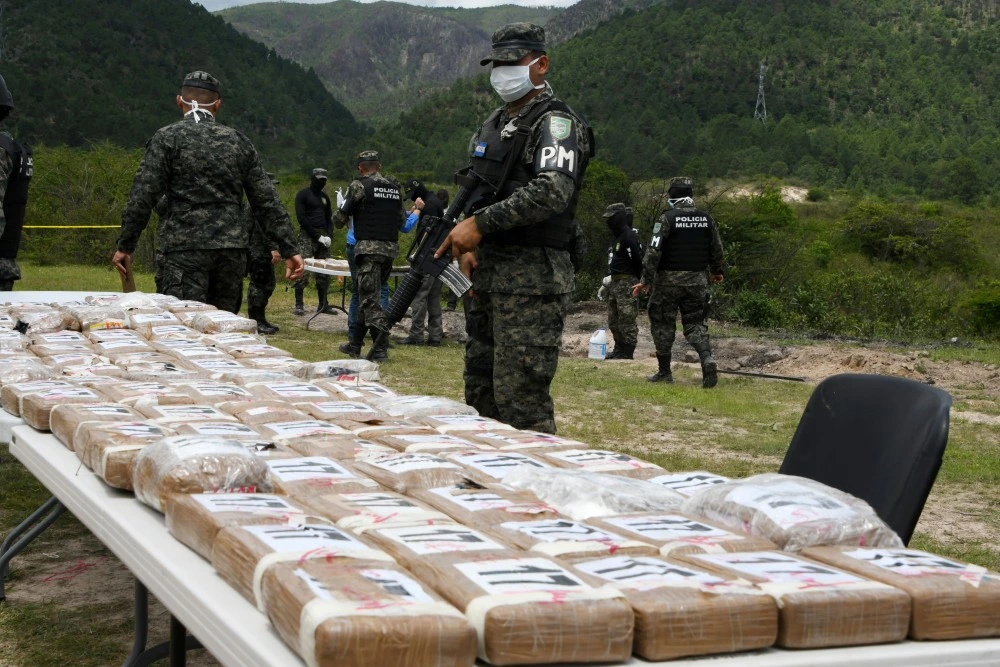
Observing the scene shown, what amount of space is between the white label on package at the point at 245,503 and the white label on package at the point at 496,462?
0.52 meters

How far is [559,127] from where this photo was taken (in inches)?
174

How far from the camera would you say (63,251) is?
910 inches

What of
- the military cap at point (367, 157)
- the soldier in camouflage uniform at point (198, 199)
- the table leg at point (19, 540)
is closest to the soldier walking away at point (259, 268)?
the military cap at point (367, 157)

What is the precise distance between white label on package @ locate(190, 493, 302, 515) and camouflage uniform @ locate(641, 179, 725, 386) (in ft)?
28.6

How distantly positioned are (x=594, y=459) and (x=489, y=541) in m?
0.87

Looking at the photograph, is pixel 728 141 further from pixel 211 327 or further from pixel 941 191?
pixel 211 327

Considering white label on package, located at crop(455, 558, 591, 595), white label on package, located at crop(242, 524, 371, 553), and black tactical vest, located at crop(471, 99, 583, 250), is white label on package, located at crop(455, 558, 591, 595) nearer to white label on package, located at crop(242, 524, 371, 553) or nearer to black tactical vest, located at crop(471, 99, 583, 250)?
white label on package, located at crop(242, 524, 371, 553)

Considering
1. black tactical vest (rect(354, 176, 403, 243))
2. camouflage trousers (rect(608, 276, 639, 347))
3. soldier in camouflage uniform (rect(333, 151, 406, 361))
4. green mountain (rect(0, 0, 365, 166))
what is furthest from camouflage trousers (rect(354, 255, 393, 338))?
green mountain (rect(0, 0, 365, 166))

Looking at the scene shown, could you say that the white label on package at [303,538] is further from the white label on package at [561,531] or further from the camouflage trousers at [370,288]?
the camouflage trousers at [370,288]

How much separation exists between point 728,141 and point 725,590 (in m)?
71.3

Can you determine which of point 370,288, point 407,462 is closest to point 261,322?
point 370,288

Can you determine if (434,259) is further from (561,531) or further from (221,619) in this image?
(221,619)

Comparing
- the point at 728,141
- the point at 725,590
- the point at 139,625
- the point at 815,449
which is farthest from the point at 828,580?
the point at 728,141

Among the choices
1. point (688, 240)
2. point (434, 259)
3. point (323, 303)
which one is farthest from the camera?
point (323, 303)
